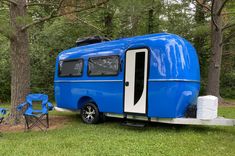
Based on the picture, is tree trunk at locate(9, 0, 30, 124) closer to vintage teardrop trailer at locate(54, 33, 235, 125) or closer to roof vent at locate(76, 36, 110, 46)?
vintage teardrop trailer at locate(54, 33, 235, 125)

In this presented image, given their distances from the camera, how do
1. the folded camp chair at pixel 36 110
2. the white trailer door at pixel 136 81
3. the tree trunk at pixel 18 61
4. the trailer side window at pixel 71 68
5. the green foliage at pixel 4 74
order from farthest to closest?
the green foliage at pixel 4 74 → the trailer side window at pixel 71 68 → the tree trunk at pixel 18 61 → the folded camp chair at pixel 36 110 → the white trailer door at pixel 136 81

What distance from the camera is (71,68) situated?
8.42 meters

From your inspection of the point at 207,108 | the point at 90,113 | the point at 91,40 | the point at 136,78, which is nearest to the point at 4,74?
the point at 91,40

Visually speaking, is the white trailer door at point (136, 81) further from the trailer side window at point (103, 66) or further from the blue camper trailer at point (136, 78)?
the trailer side window at point (103, 66)

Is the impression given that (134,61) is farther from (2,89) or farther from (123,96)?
(2,89)

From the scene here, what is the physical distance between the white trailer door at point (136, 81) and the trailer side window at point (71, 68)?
196 centimetres

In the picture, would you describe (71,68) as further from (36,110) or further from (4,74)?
(4,74)

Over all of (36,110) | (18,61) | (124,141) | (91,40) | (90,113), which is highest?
(91,40)

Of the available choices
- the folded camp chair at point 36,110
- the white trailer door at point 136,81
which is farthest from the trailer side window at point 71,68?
the white trailer door at point 136,81

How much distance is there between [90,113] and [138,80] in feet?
6.69

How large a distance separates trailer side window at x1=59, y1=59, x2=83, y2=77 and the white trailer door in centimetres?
196

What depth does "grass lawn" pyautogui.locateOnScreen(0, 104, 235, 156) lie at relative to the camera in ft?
15.3

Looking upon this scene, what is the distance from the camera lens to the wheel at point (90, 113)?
7543 millimetres

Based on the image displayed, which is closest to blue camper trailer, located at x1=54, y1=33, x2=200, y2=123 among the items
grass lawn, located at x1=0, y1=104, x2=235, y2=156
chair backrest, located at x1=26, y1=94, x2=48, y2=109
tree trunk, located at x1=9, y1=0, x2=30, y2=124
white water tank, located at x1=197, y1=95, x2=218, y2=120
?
white water tank, located at x1=197, y1=95, x2=218, y2=120
